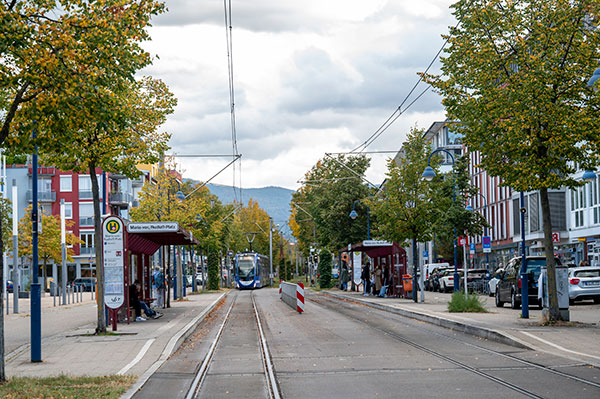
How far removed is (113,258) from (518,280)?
644 inches

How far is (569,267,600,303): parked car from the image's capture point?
32688mm

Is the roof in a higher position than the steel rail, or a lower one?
higher

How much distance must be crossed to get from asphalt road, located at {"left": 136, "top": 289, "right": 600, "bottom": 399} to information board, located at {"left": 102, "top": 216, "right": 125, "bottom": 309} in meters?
2.38

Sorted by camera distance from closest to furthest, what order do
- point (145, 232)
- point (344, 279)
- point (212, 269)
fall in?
point (145, 232) → point (344, 279) → point (212, 269)

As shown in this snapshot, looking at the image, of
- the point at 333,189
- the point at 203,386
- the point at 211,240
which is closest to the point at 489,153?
the point at 203,386

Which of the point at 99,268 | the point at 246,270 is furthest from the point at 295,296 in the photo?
the point at 246,270

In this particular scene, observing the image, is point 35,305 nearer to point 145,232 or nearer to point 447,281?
point 145,232

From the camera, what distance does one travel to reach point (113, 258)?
22.2 metres

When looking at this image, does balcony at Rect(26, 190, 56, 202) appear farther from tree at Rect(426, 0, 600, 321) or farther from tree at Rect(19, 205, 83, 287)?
tree at Rect(426, 0, 600, 321)

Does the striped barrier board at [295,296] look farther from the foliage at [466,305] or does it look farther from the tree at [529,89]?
the tree at [529,89]

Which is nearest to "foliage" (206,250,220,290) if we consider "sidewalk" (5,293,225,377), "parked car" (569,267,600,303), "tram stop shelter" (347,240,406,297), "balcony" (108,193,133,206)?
"tram stop shelter" (347,240,406,297)

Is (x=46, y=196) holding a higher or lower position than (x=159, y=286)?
higher

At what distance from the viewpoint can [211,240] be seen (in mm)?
56344

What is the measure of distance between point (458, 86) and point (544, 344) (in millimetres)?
7970
